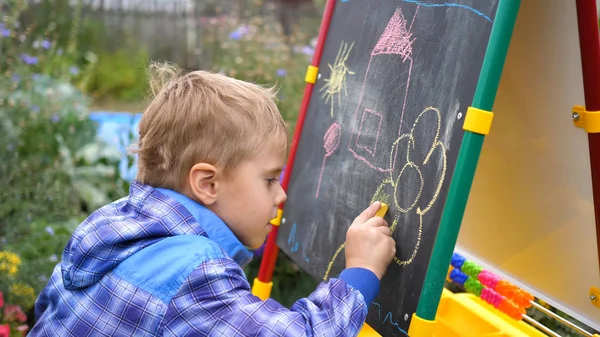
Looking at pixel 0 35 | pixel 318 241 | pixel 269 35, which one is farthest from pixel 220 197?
pixel 269 35

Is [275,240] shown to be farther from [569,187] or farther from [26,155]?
[26,155]

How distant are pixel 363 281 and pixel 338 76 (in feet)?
2.93

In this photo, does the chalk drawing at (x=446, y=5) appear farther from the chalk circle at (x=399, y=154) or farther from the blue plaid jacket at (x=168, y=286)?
the blue plaid jacket at (x=168, y=286)

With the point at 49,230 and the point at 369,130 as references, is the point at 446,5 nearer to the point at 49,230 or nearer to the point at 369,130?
the point at 369,130

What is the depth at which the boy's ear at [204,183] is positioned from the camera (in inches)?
65.5

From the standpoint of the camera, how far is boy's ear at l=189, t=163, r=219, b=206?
1.66m

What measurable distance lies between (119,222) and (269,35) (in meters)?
4.35

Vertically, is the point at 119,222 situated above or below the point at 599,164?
below

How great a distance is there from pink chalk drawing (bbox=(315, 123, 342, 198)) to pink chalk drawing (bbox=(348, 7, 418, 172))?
96 mm

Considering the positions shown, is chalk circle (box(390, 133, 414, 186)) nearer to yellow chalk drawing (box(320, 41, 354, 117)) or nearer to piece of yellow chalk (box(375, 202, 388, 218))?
piece of yellow chalk (box(375, 202, 388, 218))

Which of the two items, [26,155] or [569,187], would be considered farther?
[26,155]

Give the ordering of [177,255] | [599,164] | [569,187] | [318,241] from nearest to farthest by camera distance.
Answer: [177,255]
[599,164]
[569,187]
[318,241]

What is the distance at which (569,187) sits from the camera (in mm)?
2037

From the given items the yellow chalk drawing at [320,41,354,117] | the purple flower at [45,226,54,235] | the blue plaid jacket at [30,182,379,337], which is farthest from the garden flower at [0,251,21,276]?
the yellow chalk drawing at [320,41,354,117]
